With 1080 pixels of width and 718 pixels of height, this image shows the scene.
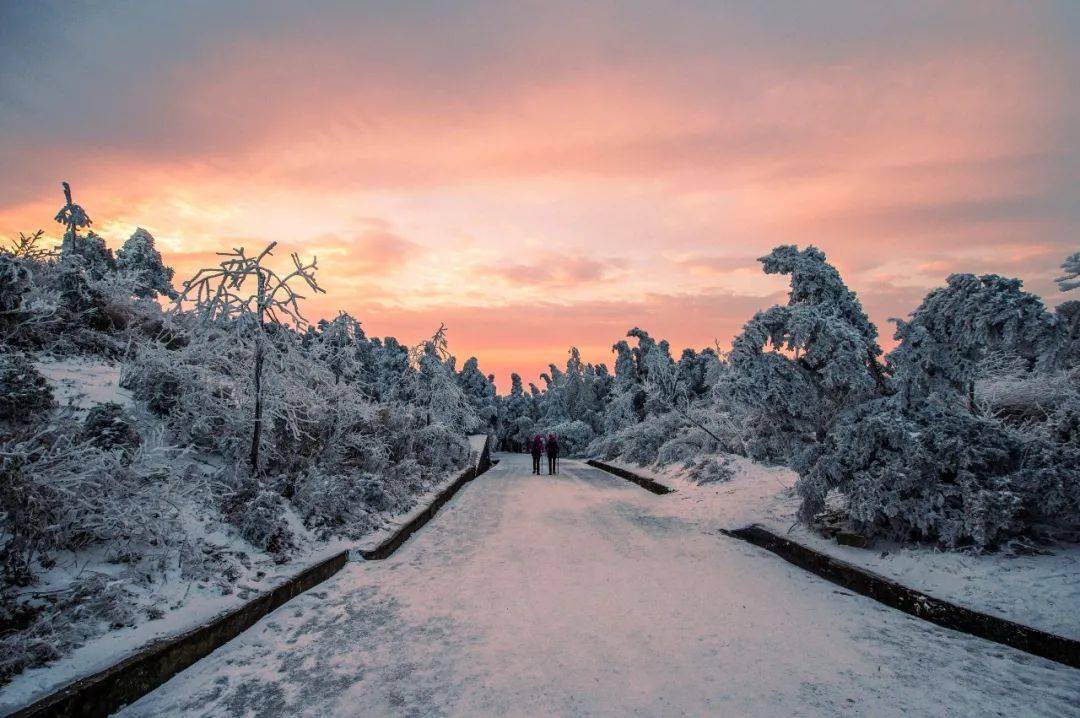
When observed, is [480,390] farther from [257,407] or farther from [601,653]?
[601,653]

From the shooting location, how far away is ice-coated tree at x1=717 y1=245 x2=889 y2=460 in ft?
24.1

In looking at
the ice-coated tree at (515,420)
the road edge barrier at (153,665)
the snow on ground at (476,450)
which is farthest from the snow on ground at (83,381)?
the ice-coated tree at (515,420)

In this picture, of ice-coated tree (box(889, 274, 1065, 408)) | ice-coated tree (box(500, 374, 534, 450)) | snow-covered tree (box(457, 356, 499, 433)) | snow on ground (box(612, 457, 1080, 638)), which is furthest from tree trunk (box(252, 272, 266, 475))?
ice-coated tree (box(500, 374, 534, 450))

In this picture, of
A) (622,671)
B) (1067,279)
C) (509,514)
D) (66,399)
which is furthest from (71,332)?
(1067,279)

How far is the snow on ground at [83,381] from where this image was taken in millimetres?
6871

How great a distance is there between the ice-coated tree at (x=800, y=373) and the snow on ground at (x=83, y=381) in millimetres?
8743

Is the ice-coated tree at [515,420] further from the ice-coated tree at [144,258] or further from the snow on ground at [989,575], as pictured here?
the snow on ground at [989,575]

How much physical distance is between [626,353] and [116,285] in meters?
25.8

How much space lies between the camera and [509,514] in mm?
11414

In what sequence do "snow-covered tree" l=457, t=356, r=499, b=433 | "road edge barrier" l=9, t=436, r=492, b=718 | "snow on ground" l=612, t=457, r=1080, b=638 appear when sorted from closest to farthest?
"road edge barrier" l=9, t=436, r=492, b=718, "snow on ground" l=612, t=457, r=1080, b=638, "snow-covered tree" l=457, t=356, r=499, b=433

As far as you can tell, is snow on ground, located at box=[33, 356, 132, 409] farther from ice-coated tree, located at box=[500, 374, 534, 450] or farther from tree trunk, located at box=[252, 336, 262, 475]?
ice-coated tree, located at box=[500, 374, 534, 450]

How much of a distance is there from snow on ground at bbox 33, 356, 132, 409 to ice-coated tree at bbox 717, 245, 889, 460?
28.7 feet

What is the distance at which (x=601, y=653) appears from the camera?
4.14 metres

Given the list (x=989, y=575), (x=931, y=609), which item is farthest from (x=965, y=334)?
(x=931, y=609)
